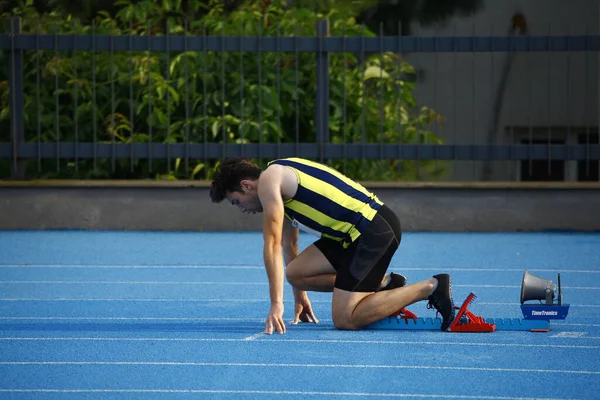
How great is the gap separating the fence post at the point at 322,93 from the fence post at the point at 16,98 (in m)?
3.71

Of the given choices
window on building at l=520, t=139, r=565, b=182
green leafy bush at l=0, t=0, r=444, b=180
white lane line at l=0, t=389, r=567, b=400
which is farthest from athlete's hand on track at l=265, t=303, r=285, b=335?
window on building at l=520, t=139, r=565, b=182

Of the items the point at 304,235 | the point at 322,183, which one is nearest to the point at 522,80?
the point at 304,235

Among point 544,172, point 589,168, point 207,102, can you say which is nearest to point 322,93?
point 207,102

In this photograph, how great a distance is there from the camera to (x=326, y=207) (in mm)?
8398

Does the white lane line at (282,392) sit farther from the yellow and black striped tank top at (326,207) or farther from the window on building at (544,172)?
the window on building at (544,172)

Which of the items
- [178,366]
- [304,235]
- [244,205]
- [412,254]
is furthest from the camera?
[304,235]

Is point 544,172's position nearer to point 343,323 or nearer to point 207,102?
point 207,102

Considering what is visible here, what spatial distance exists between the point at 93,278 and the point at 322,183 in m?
3.89

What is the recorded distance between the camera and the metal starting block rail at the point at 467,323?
27.9ft

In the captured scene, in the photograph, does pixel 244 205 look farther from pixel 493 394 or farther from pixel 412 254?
pixel 412 254

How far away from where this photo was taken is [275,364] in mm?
7277

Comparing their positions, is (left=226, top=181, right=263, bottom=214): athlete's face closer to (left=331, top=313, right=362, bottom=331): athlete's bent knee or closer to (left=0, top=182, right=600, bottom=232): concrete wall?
(left=331, top=313, right=362, bottom=331): athlete's bent knee

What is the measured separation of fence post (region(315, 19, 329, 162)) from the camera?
620 inches

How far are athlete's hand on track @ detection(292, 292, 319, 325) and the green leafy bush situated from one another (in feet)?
23.8
